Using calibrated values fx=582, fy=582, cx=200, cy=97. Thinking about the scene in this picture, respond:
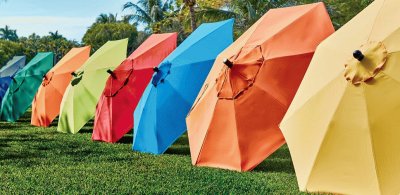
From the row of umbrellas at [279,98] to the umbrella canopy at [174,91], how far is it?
18mm

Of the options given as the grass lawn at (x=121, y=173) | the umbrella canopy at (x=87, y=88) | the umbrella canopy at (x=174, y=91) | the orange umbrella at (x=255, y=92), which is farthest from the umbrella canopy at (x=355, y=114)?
the umbrella canopy at (x=87, y=88)

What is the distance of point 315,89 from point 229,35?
4.33 metres

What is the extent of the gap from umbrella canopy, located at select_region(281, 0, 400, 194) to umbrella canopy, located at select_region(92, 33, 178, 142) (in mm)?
5770

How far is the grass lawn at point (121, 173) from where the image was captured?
22.2 ft

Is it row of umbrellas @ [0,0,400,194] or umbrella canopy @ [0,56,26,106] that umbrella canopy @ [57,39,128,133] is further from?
umbrella canopy @ [0,56,26,106]

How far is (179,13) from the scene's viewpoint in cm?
3450

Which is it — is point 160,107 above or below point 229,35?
below

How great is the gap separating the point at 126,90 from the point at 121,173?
168 inches

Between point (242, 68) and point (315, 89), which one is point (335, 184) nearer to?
point (315, 89)

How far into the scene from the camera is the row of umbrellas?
5.73 metres

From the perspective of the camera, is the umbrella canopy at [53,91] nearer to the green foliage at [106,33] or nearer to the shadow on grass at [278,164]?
the shadow on grass at [278,164]

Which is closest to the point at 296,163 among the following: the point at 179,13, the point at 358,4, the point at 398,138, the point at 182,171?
the point at 398,138

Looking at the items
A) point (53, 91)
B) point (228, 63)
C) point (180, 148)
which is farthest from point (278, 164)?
point (53, 91)

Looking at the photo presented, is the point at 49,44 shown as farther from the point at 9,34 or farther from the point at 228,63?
the point at 228,63
